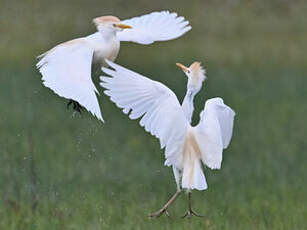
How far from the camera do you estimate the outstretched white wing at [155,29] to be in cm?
659

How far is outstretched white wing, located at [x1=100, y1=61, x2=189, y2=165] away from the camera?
235 inches

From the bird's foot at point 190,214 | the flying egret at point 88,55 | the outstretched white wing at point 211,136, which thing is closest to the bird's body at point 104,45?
the flying egret at point 88,55

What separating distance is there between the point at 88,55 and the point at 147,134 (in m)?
4.67

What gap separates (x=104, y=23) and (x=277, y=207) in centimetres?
246

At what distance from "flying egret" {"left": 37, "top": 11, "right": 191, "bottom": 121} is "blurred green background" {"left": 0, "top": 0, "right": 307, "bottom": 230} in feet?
3.08

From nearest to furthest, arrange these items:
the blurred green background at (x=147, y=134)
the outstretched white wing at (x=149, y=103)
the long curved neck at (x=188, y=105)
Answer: the outstretched white wing at (x=149, y=103) → the long curved neck at (x=188, y=105) → the blurred green background at (x=147, y=134)

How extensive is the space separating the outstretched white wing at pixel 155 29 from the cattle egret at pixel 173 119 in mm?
495

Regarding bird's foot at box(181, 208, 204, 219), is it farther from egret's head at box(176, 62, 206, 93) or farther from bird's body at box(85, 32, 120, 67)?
bird's body at box(85, 32, 120, 67)

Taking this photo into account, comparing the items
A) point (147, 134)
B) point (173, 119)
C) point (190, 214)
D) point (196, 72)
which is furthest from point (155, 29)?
point (147, 134)

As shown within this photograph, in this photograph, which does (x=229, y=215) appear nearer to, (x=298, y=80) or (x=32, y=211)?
(x=32, y=211)

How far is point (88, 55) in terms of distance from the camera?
5.93 m

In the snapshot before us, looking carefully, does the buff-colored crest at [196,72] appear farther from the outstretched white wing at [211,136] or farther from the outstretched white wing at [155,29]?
the outstretched white wing at [155,29]

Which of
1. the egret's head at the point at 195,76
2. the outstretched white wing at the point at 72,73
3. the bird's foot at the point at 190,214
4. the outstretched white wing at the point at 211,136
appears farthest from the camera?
the bird's foot at the point at 190,214

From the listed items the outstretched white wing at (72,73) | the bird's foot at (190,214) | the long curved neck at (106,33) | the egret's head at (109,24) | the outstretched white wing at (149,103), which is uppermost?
the egret's head at (109,24)
